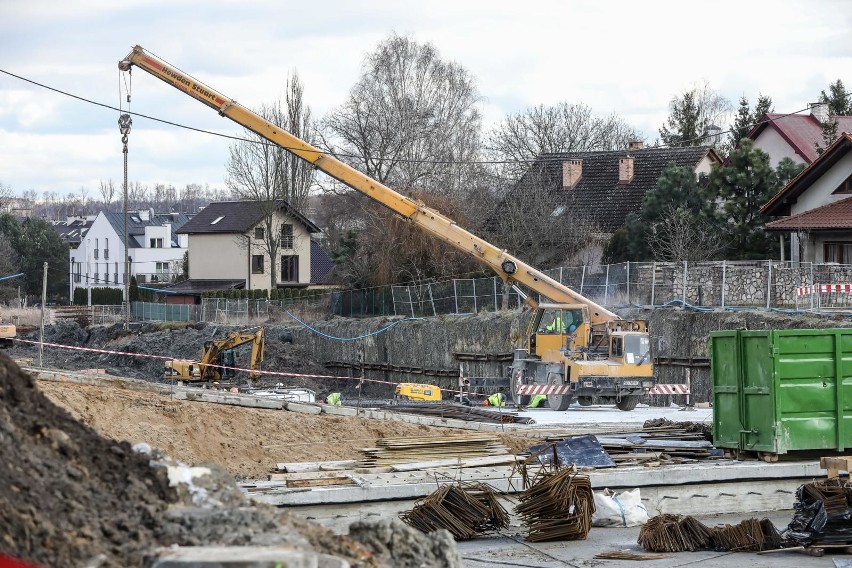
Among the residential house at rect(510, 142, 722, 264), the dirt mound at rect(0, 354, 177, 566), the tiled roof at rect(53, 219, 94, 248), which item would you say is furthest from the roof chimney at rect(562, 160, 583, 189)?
the tiled roof at rect(53, 219, 94, 248)

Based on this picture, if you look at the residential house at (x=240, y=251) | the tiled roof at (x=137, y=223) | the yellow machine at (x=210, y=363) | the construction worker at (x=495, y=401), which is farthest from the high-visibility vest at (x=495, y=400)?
the tiled roof at (x=137, y=223)

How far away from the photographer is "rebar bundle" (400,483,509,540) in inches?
528

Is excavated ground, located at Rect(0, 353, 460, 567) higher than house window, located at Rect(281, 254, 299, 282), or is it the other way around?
house window, located at Rect(281, 254, 299, 282)

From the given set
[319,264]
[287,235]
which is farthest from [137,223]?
[287,235]

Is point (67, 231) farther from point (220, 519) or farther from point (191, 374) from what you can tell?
point (220, 519)

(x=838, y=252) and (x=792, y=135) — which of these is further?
(x=792, y=135)

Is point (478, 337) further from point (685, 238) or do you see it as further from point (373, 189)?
point (373, 189)

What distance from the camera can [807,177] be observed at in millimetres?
37750

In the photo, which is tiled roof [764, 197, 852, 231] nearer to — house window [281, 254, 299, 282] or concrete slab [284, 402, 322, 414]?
concrete slab [284, 402, 322, 414]

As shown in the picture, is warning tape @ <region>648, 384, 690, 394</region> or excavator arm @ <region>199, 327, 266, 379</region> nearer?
warning tape @ <region>648, 384, 690, 394</region>

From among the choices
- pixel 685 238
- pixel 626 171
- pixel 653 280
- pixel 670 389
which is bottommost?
pixel 670 389

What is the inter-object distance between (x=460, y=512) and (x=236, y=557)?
25.2 feet

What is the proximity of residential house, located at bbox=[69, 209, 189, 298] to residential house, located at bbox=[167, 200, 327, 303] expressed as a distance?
23944 mm

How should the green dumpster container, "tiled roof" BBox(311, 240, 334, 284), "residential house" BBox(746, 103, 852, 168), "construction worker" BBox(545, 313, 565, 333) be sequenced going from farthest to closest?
"tiled roof" BBox(311, 240, 334, 284) → "residential house" BBox(746, 103, 852, 168) → "construction worker" BBox(545, 313, 565, 333) → the green dumpster container
